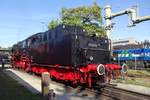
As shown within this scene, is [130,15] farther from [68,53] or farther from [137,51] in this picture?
[68,53]

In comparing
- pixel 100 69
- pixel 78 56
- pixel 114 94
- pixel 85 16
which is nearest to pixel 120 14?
pixel 85 16


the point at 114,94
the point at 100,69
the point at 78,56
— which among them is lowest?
the point at 114,94

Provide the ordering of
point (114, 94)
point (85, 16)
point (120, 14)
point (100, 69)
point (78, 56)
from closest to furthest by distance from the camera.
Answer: point (114, 94)
point (100, 69)
point (78, 56)
point (120, 14)
point (85, 16)

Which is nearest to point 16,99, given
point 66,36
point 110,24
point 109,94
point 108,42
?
point 109,94

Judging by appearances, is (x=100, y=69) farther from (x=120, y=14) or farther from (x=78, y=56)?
(x=120, y=14)

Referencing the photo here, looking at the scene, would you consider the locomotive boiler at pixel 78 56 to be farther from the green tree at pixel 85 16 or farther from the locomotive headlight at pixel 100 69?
the green tree at pixel 85 16

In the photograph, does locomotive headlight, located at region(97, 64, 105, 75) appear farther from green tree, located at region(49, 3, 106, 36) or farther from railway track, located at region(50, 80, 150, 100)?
green tree, located at region(49, 3, 106, 36)

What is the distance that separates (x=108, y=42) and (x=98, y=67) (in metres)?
3.46

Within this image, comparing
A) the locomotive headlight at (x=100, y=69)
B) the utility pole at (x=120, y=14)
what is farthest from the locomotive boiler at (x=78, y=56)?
the utility pole at (x=120, y=14)

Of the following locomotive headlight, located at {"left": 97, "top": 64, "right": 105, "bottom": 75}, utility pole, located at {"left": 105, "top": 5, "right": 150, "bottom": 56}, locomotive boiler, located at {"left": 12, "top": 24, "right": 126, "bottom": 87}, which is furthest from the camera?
utility pole, located at {"left": 105, "top": 5, "right": 150, "bottom": 56}

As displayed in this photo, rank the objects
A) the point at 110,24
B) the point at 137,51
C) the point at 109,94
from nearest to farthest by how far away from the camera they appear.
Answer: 1. the point at 109,94
2. the point at 110,24
3. the point at 137,51

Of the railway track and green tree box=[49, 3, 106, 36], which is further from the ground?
green tree box=[49, 3, 106, 36]

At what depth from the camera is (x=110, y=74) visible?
1708 centimetres

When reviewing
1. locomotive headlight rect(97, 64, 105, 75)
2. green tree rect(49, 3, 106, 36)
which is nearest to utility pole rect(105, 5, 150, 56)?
green tree rect(49, 3, 106, 36)
